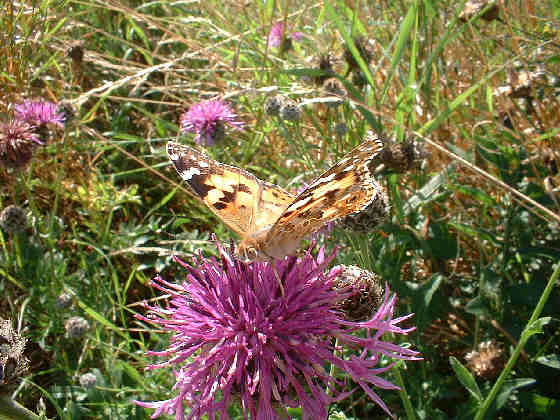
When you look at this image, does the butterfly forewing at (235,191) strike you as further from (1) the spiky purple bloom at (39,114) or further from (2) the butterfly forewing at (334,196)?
(1) the spiky purple bloom at (39,114)

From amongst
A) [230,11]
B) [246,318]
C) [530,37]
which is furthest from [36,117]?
[530,37]

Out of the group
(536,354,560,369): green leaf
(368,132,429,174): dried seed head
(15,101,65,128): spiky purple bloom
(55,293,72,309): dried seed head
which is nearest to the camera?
(536,354,560,369): green leaf

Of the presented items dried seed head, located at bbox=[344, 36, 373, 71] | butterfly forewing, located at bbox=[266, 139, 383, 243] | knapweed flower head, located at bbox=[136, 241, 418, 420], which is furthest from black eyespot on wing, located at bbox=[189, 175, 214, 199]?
dried seed head, located at bbox=[344, 36, 373, 71]

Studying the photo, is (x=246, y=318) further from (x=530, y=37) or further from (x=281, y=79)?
(x=530, y=37)

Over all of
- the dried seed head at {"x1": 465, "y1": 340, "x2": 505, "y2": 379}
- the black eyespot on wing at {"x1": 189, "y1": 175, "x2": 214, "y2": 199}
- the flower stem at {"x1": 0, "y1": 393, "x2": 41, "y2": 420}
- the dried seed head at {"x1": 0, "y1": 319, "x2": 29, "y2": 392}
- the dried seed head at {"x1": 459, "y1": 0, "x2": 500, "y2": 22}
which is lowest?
the dried seed head at {"x1": 465, "y1": 340, "x2": 505, "y2": 379}

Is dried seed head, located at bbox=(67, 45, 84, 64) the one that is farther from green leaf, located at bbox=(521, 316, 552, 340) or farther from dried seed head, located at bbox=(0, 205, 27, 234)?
green leaf, located at bbox=(521, 316, 552, 340)

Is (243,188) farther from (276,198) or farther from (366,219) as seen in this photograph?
(366,219)
